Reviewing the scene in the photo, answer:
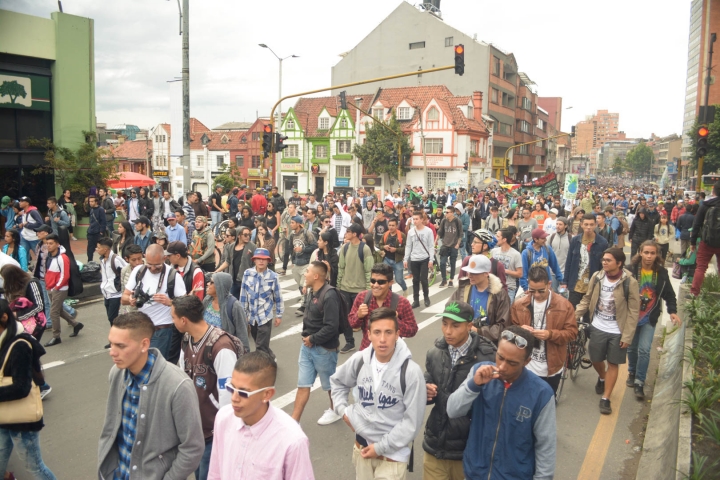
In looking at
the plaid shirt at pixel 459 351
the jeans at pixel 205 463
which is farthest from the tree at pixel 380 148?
the plaid shirt at pixel 459 351

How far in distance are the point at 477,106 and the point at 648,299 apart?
5107cm

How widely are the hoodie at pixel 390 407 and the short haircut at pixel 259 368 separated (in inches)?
38.9

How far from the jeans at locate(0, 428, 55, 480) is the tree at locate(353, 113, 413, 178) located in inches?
1786

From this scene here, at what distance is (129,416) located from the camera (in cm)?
321

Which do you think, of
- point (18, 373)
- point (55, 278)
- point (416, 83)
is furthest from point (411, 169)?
point (18, 373)

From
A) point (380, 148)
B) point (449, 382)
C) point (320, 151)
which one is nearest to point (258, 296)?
point (449, 382)

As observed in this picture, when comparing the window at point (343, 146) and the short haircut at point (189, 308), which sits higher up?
the window at point (343, 146)

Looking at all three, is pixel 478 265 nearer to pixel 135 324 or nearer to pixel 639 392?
pixel 639 392

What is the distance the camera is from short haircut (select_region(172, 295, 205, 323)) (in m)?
4.02

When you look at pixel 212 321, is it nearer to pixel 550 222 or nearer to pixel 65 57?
pixel 550 222

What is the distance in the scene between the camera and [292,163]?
57.9 meters

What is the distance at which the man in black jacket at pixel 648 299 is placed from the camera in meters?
6.54

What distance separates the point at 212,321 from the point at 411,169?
47905 mm

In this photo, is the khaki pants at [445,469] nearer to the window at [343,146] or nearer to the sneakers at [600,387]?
the sneakers at [600,387]
